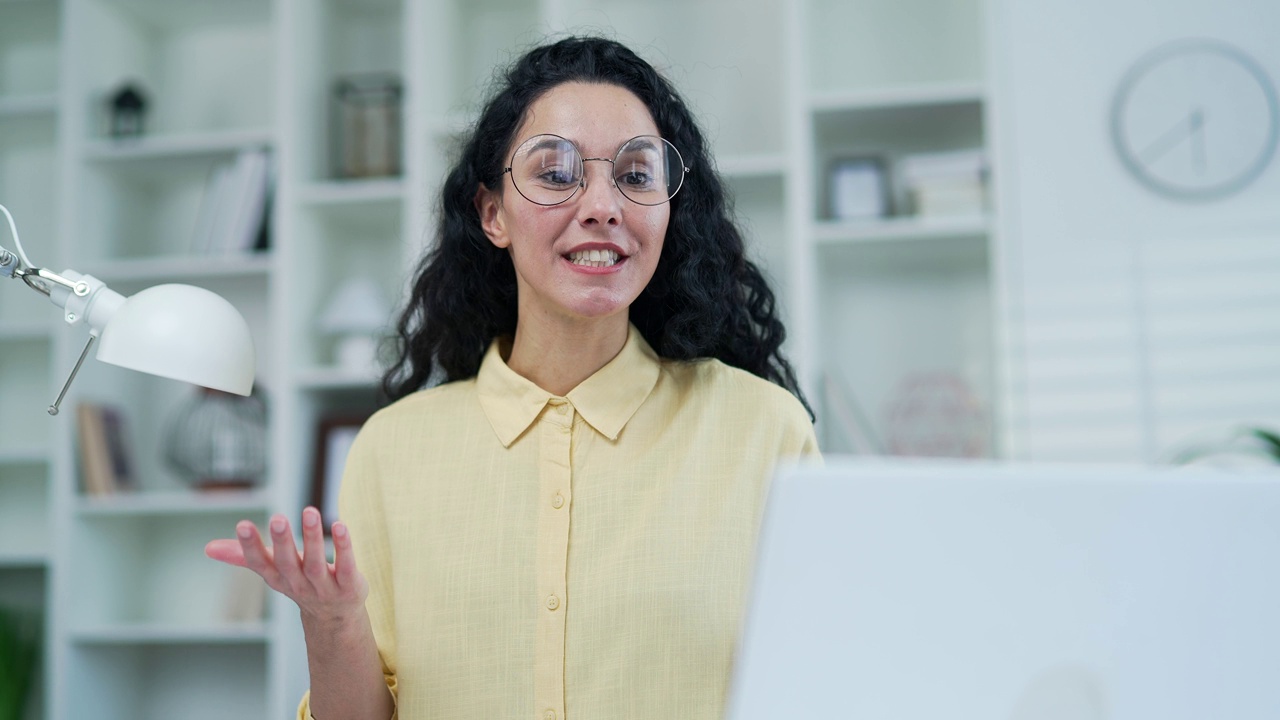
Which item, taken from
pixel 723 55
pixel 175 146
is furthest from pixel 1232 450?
pixel 175 146

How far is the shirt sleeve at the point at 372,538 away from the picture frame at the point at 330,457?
1.64m

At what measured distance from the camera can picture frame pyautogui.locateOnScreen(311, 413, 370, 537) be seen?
3061mm

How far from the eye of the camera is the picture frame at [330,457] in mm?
3061

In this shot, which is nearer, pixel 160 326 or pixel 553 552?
pixel 160 326

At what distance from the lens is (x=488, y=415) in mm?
1410

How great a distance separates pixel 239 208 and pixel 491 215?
1.92m

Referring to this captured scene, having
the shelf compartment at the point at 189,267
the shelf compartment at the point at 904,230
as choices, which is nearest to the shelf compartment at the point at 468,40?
the shelf compartment at the point at 189,267

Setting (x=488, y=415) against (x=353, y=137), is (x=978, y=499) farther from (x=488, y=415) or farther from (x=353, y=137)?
(x=353, y=137)

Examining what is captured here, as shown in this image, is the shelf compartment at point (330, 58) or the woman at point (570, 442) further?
the shelf compartment at point (330, 58)

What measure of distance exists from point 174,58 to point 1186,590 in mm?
3520

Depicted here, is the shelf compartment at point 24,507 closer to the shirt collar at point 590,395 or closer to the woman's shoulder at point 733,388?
the shirt collar at point 590,395

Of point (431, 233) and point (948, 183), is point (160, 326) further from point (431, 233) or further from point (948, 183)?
point (948, 183)

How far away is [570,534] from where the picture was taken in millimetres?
1311

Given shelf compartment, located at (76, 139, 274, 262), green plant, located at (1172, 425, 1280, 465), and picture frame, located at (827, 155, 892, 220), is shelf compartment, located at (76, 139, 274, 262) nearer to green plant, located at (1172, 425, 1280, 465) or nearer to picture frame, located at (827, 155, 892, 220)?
picture frame, located at (827, 155, 892, 220)
